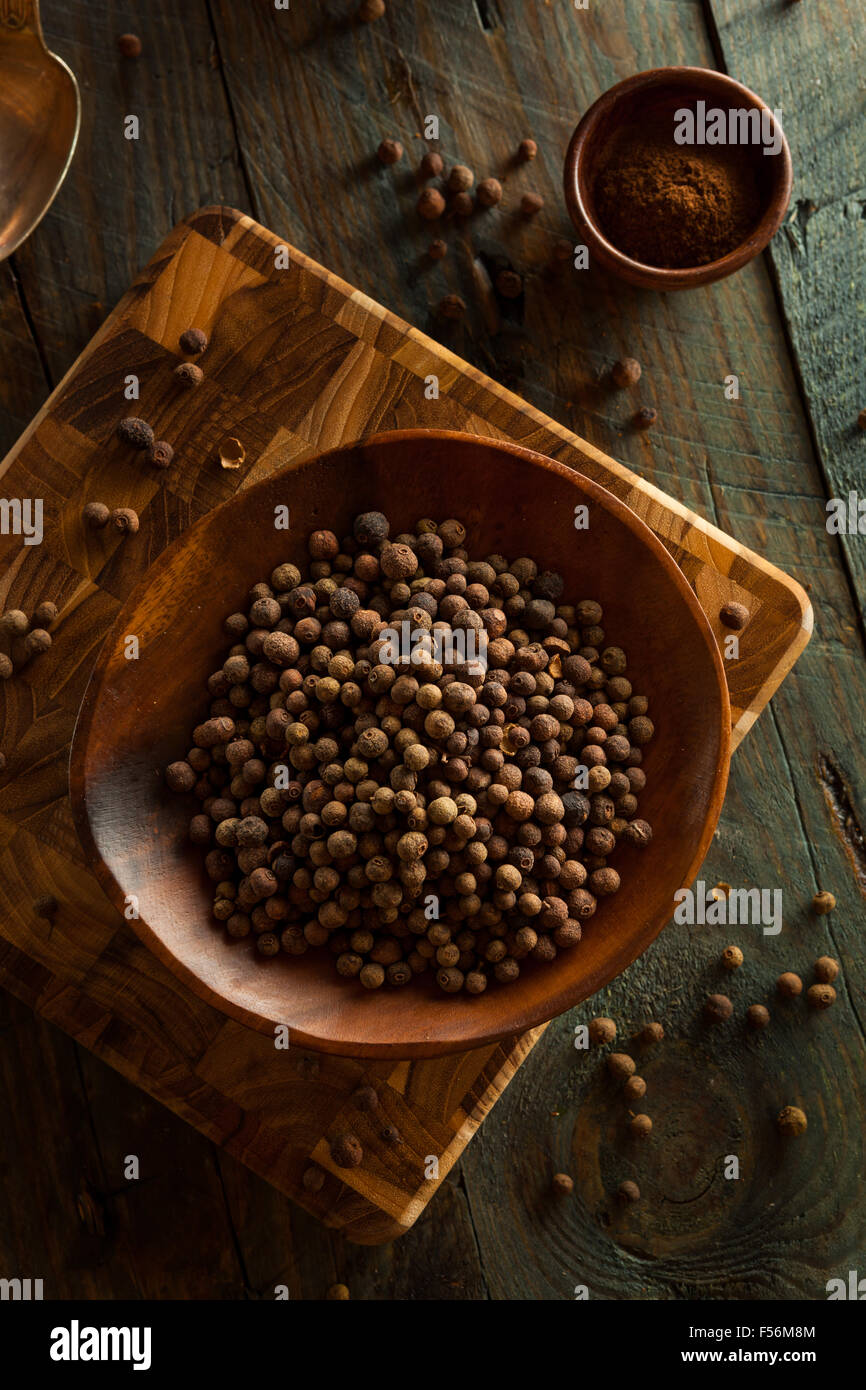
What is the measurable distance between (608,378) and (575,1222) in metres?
1.58

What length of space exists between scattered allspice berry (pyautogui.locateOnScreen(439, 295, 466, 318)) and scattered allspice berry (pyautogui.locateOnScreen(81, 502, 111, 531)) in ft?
2.44

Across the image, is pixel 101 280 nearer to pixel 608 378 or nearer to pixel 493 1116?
pixel 608 378

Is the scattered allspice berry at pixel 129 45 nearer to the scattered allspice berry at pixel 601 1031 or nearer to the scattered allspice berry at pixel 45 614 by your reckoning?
the scattered allspice berry at pixel 45 614

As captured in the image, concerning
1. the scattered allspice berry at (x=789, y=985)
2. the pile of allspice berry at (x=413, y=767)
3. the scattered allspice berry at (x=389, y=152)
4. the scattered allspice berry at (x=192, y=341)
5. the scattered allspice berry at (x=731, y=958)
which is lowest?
the scattered allspice berry at (x=789, y=985)

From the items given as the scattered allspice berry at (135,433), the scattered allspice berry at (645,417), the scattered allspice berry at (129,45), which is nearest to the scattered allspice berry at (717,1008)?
the scattered allspice berry at (645,417)

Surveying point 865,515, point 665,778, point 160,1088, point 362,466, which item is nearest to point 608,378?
point 865,515

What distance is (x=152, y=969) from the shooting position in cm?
174

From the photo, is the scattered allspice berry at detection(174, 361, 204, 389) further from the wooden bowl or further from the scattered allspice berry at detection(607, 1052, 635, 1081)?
the scattered allspice berry at detection(607, 1052, 635, 1081)

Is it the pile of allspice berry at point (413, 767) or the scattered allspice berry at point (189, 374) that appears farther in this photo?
the scattered allspice berry at point (189, 374)

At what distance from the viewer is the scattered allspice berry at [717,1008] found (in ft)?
6.47

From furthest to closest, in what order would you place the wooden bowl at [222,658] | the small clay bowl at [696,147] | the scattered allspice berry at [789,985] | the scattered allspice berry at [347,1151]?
1. the scattered allspice berry at [789,985]
2. the small clay bowl at [696,147]
3. the scattered allspice berry at [347,1151]
4. the wooden bowl at [222,658]

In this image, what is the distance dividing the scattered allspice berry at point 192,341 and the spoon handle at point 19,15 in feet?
1.63

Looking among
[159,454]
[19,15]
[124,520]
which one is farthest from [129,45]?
[124,520]

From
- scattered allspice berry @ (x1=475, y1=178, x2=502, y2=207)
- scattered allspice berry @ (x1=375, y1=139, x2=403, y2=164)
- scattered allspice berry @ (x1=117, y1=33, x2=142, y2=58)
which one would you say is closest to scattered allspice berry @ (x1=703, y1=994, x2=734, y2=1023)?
scattered allspice berry @ (x1=475, y1=178, x2=502, y2=207)
